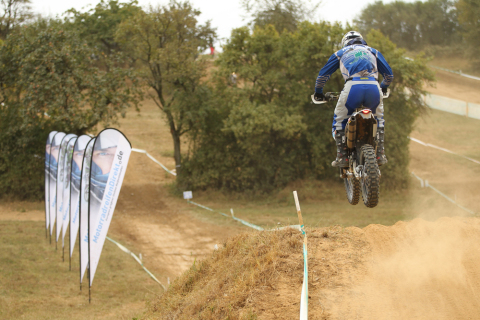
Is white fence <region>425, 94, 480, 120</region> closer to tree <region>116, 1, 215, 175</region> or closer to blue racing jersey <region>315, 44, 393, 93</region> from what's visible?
tree <region>116, 1, 215, 175</region>

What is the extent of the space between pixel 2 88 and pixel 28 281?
14199 mm

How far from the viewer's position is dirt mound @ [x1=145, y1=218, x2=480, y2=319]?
5.57 metres

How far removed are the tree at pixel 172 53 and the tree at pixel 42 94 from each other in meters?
1.45

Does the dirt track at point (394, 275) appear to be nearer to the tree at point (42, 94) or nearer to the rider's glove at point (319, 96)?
the rider's glove at point (319, 96)

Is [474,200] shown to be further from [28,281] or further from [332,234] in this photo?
[28,281]

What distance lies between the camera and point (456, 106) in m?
37.0

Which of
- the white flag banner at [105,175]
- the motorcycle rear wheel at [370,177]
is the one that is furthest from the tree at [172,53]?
the motorcycle rear wheel at [370,177]

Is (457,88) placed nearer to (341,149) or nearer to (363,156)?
(341,149)

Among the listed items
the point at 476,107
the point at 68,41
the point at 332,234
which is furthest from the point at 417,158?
the point at 332,234

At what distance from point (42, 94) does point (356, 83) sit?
1899 cm

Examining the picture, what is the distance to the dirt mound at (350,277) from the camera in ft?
18.3

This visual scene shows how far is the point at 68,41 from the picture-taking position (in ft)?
74.3

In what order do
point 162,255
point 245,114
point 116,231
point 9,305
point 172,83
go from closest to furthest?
point 9,305 → point 162,255 → point 116,231 → point 245,114 → point 172,83

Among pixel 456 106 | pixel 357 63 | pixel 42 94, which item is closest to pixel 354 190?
pixel 357 63
